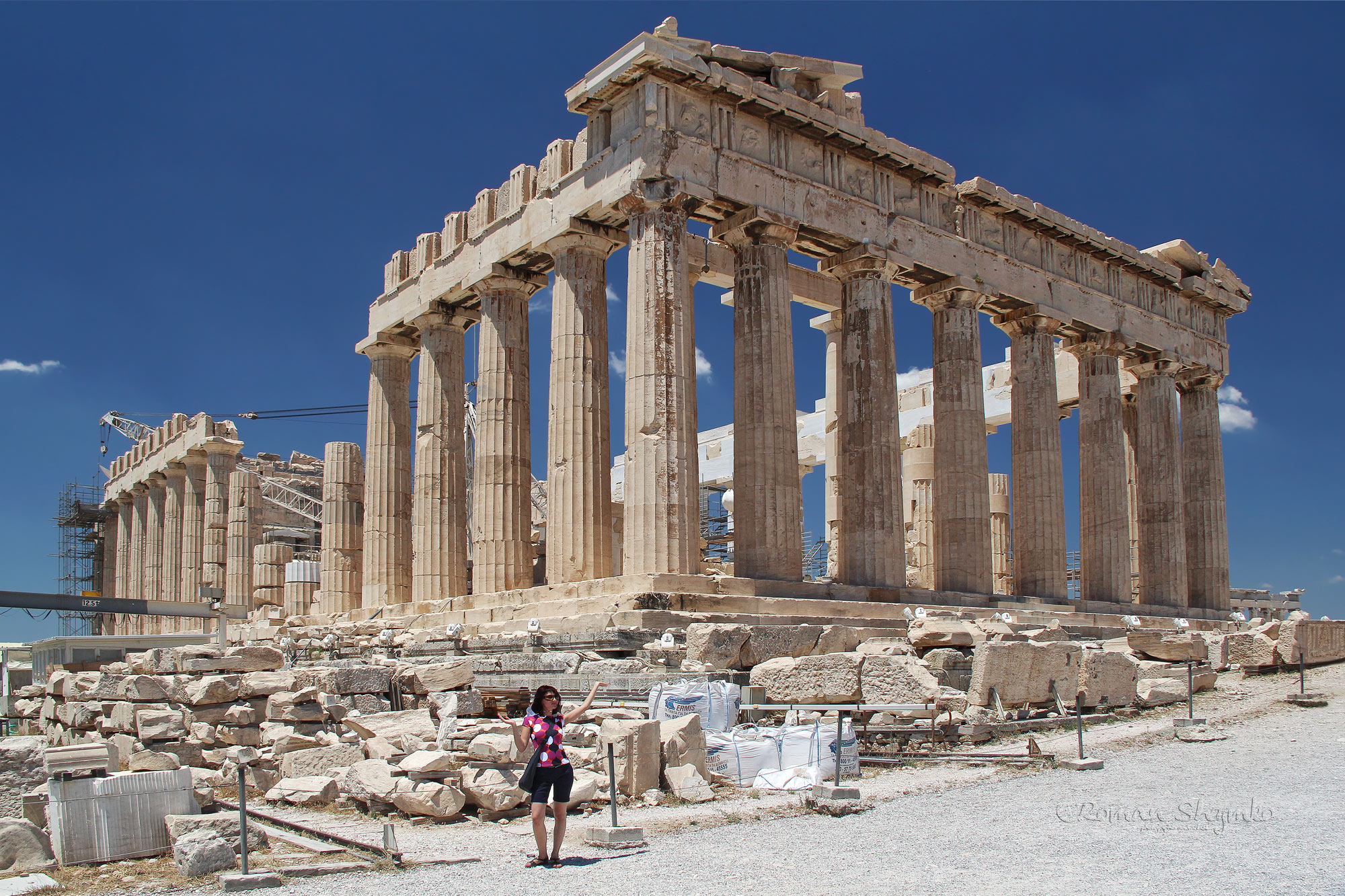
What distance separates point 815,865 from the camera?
8.58 metres

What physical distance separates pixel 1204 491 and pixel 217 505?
30680mm

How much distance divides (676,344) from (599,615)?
5099 mm

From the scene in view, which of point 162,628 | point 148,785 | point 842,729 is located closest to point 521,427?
point 842,729

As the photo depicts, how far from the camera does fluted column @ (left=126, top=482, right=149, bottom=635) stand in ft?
143

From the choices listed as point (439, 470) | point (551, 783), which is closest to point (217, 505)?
point (439, 470)

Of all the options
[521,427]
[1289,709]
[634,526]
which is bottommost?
[1289,709]

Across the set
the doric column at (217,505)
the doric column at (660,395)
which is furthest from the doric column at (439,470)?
the doric column at (217,505)

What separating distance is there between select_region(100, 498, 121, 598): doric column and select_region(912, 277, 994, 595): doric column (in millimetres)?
35727

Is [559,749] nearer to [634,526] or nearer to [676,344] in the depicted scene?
[634,526]

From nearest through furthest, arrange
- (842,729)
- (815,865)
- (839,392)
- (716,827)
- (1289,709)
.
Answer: (815,865), (716,827), (842,729), (1289,709), (839,392)

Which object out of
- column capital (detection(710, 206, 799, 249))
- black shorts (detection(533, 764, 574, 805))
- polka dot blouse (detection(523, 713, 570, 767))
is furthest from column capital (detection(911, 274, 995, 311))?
black shorts (detection(533, 764, 574, 805))

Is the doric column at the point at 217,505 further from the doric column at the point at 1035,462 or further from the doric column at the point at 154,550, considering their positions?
the doric column at the point at 1035,462

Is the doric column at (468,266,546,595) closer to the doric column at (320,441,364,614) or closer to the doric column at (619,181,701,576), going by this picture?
the doric column at (619,181,701,576)

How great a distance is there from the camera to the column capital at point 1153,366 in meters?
32.8
